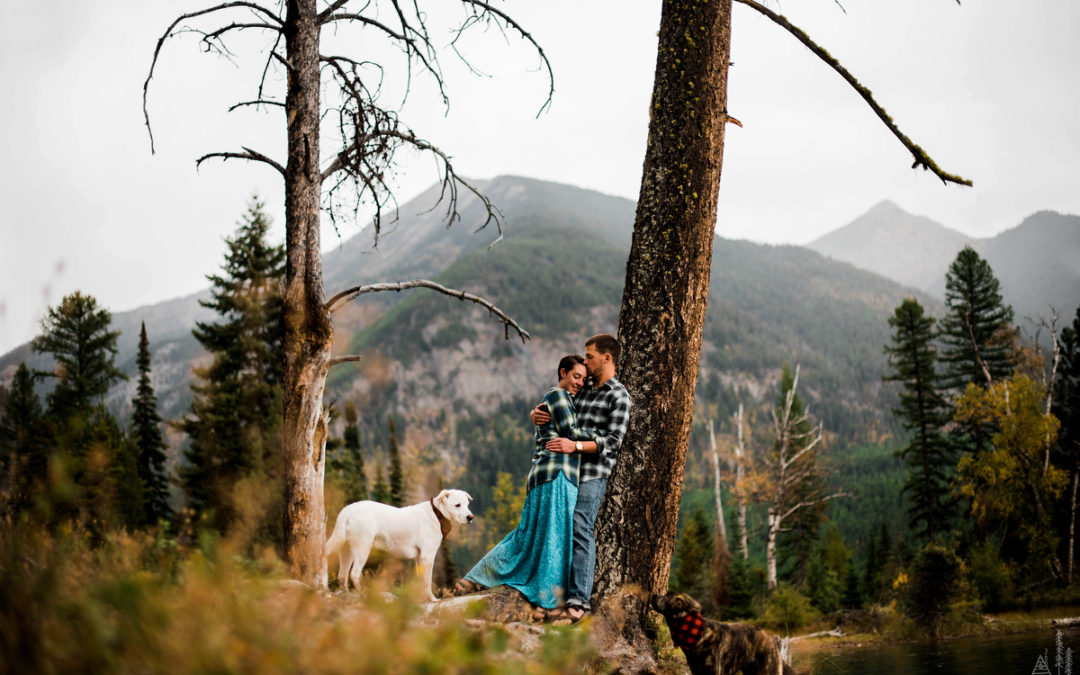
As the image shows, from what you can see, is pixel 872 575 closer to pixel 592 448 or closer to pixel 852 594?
pixel 852 594

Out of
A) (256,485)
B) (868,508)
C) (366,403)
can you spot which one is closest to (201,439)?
(256,485)

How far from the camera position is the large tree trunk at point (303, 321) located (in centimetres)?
632

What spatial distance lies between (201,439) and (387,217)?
25455 millimetres

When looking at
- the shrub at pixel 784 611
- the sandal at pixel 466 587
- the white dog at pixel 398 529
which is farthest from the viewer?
the shrub at pixel 784 611

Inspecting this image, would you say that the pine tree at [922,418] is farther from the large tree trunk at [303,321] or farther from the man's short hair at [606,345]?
the large tree trunk at [303,321]

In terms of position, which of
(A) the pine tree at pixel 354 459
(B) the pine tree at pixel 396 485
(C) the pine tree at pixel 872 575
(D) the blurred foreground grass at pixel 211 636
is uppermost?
(D) the blurred foreground grass at pixel 211 636

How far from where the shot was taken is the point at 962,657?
1583 cm

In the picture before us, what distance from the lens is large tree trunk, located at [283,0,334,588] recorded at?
6324 millimetres

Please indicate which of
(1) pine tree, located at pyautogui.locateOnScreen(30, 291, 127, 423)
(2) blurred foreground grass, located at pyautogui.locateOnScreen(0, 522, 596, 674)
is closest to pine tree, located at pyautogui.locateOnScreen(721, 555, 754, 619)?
(2) blurred foreground grass, located at pyautogui.locateOnScreen(0, 522, 596, 674)

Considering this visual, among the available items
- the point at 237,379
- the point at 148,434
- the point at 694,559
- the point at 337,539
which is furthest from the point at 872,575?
the point at 148,434

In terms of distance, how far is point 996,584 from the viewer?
27484 mm

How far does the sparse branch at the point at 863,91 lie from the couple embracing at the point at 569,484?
3.16m

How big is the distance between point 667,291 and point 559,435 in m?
1.45

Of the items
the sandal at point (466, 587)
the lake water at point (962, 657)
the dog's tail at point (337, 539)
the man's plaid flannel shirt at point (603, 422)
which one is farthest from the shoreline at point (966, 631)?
the man's plaid flannel shirt at point (603, 422)
